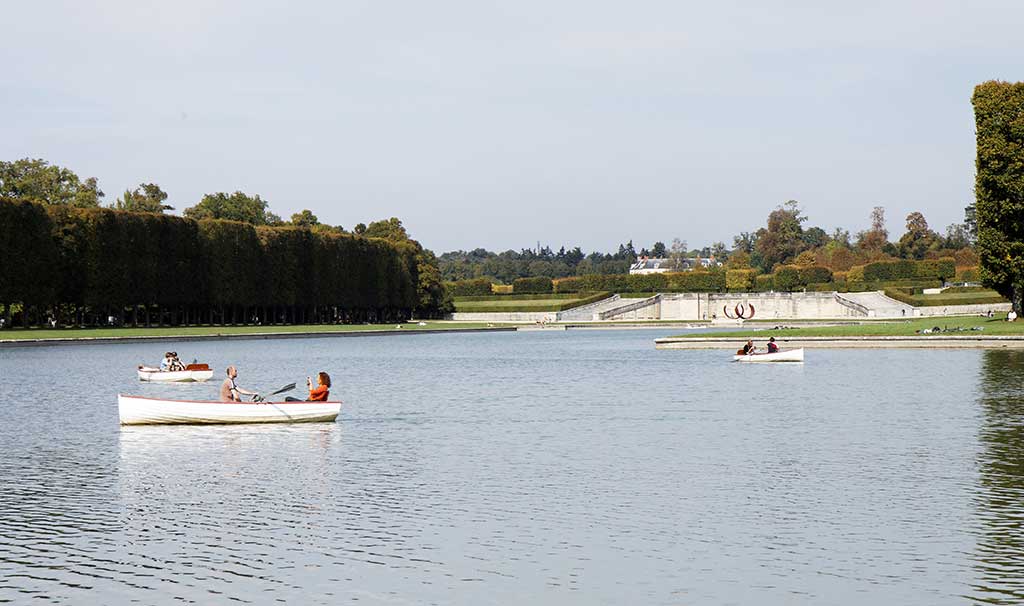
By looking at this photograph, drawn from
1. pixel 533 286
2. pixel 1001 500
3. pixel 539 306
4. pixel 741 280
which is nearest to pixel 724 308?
pixel 741 280

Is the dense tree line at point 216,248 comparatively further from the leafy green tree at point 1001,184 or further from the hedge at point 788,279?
the leafy green tree at point 1001,184

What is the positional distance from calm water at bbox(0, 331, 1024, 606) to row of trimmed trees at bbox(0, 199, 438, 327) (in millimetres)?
60963

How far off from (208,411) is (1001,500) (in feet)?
76.2

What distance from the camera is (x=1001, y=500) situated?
2275cm

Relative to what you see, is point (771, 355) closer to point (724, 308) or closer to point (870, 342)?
point (870, 342)

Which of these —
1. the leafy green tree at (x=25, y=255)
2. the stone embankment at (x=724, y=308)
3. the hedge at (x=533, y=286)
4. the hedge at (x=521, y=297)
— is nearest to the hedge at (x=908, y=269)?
the stone embankment at (x=724, y=308)

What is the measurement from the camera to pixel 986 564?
58.3ft

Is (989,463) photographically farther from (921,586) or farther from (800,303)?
(800,303)

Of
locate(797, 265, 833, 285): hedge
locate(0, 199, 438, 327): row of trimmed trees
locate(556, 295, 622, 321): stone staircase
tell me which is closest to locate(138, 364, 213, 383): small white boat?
locate(0, 199, 438, 327): row of trimmed trees

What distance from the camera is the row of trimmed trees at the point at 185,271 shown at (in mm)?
105062

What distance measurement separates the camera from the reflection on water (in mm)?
16703

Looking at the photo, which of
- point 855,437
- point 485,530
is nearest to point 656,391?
point 855,437

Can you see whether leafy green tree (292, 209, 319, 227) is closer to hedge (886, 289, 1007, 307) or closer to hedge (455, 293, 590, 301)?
hedge (455, 293, 590, 301)

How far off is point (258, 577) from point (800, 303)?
15423 centimetres
